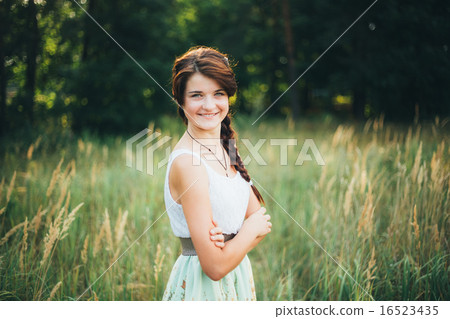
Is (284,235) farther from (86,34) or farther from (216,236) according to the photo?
(86,34)

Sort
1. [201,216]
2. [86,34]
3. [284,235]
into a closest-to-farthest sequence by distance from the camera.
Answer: [201,216] → [284,235] → [86,34]

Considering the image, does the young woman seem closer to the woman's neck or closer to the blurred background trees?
the woman's neck

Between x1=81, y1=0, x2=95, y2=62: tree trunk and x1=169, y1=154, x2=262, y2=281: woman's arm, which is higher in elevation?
x1=81, y1=0, x2=95, y2=62: tree trunk

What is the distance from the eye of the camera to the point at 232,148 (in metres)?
1.51

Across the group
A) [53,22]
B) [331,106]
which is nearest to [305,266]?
[53,22]

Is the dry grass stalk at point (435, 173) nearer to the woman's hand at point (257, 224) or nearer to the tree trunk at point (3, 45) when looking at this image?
the woman's hand at point (257, 224)

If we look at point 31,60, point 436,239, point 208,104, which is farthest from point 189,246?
point 31,60

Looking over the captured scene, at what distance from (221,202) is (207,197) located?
0.14 meters

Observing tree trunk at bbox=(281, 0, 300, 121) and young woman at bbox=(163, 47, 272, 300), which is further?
tree trunk at bbox=(281, 0, 300, 121)

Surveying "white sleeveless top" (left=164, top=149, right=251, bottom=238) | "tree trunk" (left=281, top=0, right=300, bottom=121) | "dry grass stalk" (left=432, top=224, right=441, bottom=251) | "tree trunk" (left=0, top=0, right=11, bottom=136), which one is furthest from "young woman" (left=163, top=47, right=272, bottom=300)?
"tree trunk" (left=281, top=0, right=300, bottom=121)

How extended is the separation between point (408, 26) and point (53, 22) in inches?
262

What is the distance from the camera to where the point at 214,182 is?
1192 mm

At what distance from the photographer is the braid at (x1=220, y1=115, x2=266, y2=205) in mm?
1412

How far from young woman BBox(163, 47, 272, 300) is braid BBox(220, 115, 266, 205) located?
0.01m
